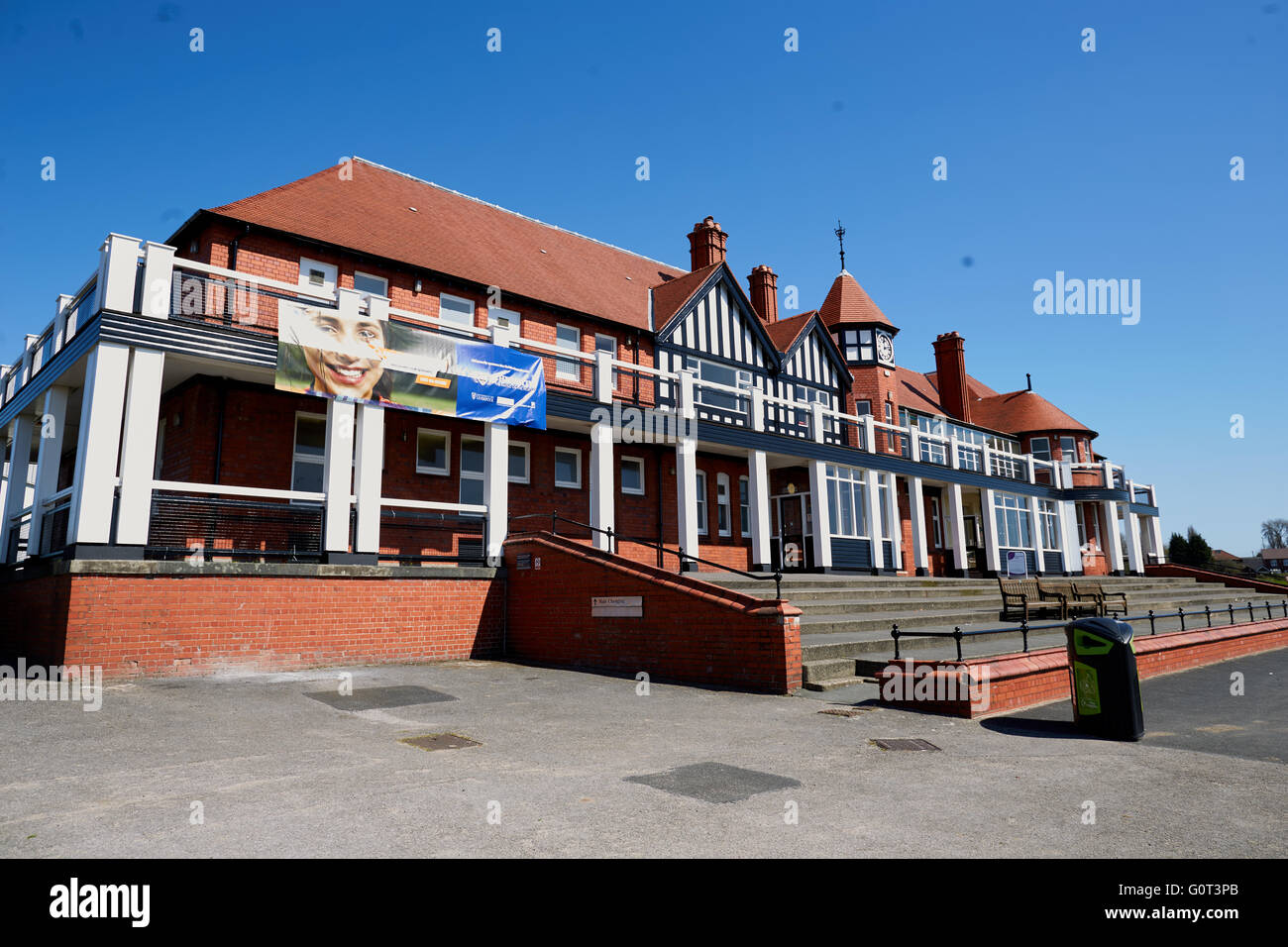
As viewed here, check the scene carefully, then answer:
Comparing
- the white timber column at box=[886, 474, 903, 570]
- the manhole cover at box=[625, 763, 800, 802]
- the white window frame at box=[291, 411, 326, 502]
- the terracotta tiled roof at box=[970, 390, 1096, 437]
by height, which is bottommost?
the manhole cover at box=[625, 763, 800, 802]

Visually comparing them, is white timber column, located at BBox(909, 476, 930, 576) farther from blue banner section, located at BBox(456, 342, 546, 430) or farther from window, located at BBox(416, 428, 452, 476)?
window, located at BBox(416, 428, 452, 476)

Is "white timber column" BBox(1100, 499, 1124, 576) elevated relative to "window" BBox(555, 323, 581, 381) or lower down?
lower down

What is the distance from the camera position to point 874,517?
22.6m

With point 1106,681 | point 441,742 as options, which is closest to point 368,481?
point 441,742

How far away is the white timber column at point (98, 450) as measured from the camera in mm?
10648

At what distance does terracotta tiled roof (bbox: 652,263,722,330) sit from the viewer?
2289cm

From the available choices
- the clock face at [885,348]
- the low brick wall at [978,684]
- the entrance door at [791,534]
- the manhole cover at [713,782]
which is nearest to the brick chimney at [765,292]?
the clock face at [885,348]

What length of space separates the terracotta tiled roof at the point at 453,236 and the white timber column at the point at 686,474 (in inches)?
151

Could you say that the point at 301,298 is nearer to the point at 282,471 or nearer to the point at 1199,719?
the point at 282,471

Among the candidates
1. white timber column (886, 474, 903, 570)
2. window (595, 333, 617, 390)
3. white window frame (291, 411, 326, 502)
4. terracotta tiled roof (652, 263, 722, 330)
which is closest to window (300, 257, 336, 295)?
white window frame (291, 411, 326, 502)

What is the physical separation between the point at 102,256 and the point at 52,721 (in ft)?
23.9

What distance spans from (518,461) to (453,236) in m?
6.31

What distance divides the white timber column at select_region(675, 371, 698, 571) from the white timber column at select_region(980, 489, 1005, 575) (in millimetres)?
14412
